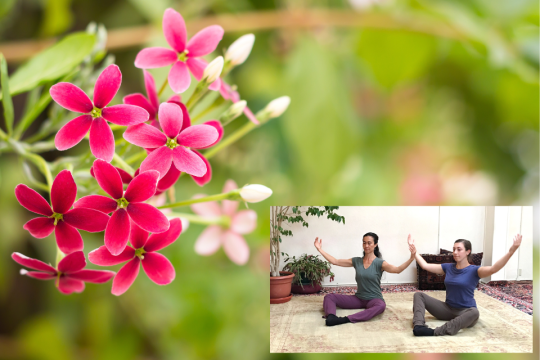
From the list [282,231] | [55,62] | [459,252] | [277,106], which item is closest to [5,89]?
[55,62]

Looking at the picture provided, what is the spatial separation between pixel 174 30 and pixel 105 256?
12 cm

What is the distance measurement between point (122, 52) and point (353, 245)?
1.16 ft

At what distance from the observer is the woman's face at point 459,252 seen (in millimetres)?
496

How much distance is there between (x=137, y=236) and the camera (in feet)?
0.75

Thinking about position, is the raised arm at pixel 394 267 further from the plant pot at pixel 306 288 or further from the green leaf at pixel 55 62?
the green leaf at pixel 55 62

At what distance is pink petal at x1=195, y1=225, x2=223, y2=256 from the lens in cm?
41

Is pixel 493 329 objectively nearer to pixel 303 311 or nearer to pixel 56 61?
pixel 303 311

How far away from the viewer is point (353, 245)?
0.50 metres

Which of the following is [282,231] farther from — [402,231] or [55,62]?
[55,62]

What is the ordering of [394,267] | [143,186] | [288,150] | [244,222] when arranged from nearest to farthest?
1. [143,186]
2. [244,222]
3. [394,267]
4. [288,150]

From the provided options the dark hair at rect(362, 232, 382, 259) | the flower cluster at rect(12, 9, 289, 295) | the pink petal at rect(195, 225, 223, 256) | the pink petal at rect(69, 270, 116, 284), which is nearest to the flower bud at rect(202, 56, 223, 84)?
the flower cluster at rect(12, 9, 289, 295)

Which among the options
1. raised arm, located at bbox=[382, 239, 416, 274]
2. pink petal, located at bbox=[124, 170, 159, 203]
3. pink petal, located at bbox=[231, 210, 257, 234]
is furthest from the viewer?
raised arm, located at bbox=[382, 239, 416, 274]

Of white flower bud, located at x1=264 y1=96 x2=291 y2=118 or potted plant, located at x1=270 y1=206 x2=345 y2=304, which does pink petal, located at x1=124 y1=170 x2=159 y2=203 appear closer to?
white flower bud, located at x1=264 y1=96 x2=291 y2=118

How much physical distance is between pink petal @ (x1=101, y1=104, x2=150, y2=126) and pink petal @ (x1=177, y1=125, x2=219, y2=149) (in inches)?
0.8
